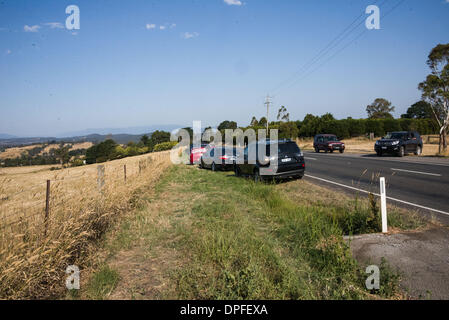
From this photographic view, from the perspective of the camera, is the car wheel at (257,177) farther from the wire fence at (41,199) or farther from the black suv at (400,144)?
the black suv at (400,144)

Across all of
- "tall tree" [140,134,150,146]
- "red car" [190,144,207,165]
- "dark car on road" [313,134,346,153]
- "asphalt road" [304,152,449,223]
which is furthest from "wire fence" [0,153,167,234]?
"tall tree" [140,134,150,146]

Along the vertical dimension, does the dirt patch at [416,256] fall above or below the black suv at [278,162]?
below

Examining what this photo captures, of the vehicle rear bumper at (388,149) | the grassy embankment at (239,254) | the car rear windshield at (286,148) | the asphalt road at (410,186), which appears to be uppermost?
the car rear windshield at (286,148)

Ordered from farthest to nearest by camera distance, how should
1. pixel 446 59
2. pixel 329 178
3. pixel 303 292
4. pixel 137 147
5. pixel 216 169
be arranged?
pixel 137 147 < pixel 446 59 < pixel 216 169 < pixel 329 178 < pixel 303 292

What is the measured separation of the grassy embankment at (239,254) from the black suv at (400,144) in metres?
15.4

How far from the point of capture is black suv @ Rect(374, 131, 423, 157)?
19547mm

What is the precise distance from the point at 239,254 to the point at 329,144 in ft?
82.3

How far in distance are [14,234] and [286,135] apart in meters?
45.8

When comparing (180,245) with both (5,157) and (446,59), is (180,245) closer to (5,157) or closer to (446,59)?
(5,157)

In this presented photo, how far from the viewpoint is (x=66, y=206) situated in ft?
14.3

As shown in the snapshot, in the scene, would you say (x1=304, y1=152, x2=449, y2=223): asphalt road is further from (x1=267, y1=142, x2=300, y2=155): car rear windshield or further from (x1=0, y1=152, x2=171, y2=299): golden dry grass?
(x1=0, y1=152, x2=171, y2=299): golden dry grass

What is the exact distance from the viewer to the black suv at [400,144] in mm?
19547

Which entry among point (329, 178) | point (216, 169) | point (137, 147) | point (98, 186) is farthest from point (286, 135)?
point (98, 186)

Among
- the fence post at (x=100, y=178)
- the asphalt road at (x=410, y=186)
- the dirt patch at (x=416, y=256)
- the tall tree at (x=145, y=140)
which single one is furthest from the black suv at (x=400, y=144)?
the tall tree at (x=145, y=140)
